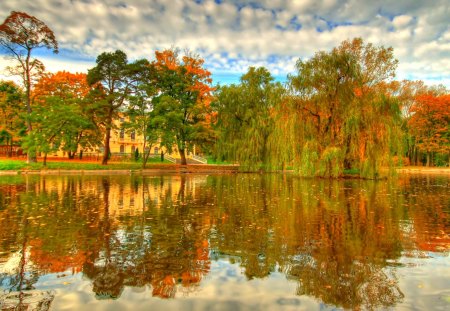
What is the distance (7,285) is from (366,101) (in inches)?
1109

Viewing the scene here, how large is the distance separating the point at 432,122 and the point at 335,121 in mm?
43765

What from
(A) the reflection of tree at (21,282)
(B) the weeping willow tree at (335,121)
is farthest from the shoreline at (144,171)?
(A) the reflection of tree at (21,282)

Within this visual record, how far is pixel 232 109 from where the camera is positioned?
140 feet

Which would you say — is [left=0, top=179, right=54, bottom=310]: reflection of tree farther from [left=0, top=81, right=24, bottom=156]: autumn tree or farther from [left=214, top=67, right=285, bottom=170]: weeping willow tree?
[left=0, top=81, right=24, bottom=156]: autumn tree

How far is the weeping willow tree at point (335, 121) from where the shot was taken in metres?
26.8

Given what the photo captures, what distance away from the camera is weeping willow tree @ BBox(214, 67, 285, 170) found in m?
39.9

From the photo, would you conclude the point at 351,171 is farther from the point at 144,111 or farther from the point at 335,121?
the point at 144,111

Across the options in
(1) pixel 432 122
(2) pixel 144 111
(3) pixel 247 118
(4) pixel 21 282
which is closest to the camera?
(4) pixel 21 282

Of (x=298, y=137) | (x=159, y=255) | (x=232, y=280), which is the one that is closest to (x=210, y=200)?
(x=159, y=255)

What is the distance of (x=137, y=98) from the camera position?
41.6 meters

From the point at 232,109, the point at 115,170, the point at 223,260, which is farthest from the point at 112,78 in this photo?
the point at 223,260

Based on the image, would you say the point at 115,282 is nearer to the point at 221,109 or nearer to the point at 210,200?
the point at 210,200

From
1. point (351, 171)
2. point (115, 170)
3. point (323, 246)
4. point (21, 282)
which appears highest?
point (351, 171)

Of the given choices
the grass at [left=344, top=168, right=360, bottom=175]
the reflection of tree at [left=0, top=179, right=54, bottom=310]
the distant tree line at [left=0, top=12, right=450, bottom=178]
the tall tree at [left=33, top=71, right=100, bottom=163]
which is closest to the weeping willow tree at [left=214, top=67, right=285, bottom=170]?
the distant tree line at [left=0, top=12, right=450, bottom=178]
